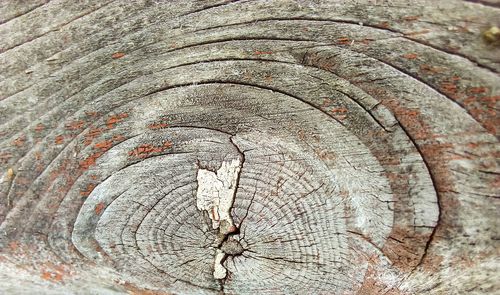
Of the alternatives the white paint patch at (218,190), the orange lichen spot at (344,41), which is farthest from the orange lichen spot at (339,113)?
→ the white paint patch at (218,190)

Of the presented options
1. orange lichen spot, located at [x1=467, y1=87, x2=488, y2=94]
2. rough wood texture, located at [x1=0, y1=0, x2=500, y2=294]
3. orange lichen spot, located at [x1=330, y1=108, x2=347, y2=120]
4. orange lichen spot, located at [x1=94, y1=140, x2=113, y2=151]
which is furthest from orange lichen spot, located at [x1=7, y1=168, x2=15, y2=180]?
orange lichen spot, located at [x1=467, y1=87, x2=488, y2=94]

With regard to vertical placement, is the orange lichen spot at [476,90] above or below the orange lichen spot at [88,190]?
above

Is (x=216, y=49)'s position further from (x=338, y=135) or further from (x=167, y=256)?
(x=167, y=256)

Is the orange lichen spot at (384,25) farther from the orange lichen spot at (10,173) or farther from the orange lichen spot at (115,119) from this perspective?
the orange lichen spot at (10,173)

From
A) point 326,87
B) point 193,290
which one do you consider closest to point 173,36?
point 326,87

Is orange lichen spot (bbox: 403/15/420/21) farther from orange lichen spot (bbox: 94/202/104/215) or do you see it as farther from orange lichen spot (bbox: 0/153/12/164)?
orange lichen spot (bbox: 0/153/12/164)

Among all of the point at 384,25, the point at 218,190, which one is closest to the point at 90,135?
the point at 218,190

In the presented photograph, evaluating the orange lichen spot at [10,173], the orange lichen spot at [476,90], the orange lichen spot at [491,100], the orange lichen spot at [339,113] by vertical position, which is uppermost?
the orange lichen spot at [339,113]
